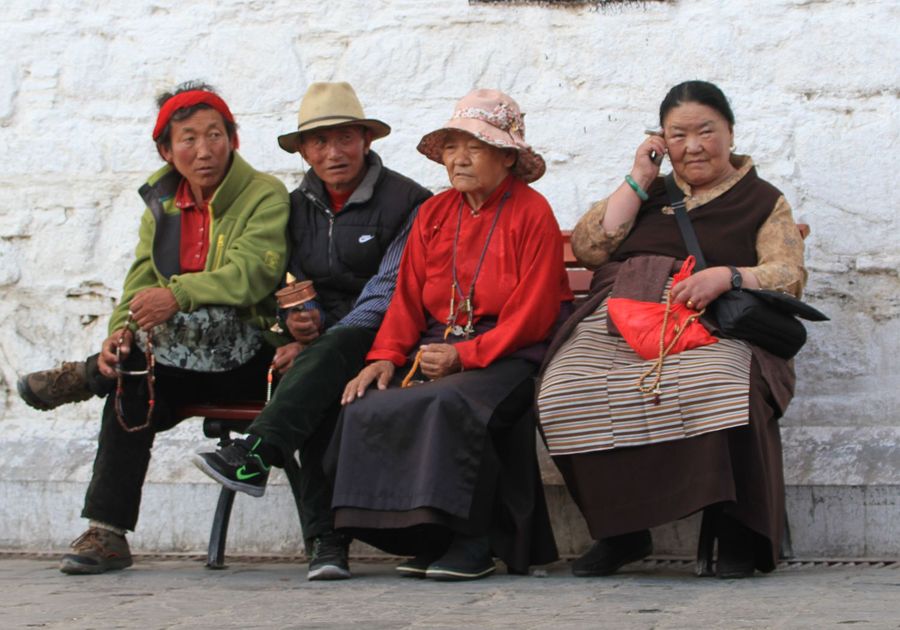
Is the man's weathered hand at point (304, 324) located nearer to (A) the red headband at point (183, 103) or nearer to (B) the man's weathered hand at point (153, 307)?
(B) the man's weathered hand at point (153, 307)

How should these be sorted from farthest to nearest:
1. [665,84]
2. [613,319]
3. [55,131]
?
[55,131]
[665,84]
[613,319]

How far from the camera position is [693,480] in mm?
4688

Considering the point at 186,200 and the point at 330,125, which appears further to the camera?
the point at 186,200

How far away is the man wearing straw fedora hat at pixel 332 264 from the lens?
5.10 metres

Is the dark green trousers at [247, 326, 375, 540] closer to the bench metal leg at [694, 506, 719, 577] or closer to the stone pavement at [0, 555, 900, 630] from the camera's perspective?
the stone pavement at [0, 555, 900, 630]

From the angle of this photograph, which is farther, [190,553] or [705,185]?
[190,553]

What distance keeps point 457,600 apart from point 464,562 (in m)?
0.51

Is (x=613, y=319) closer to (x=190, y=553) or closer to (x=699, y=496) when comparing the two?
(x=699, y=496)

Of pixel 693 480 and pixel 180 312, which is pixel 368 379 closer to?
pixel 180 312

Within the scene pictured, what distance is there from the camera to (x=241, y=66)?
6.37 metres

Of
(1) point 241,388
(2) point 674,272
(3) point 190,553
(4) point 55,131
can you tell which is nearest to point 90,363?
A: (1) point 241,388

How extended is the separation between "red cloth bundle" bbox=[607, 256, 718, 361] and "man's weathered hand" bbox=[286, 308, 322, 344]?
0.97 meters

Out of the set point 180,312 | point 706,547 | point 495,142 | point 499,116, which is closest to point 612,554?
point 706,547

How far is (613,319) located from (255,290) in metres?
1.19
